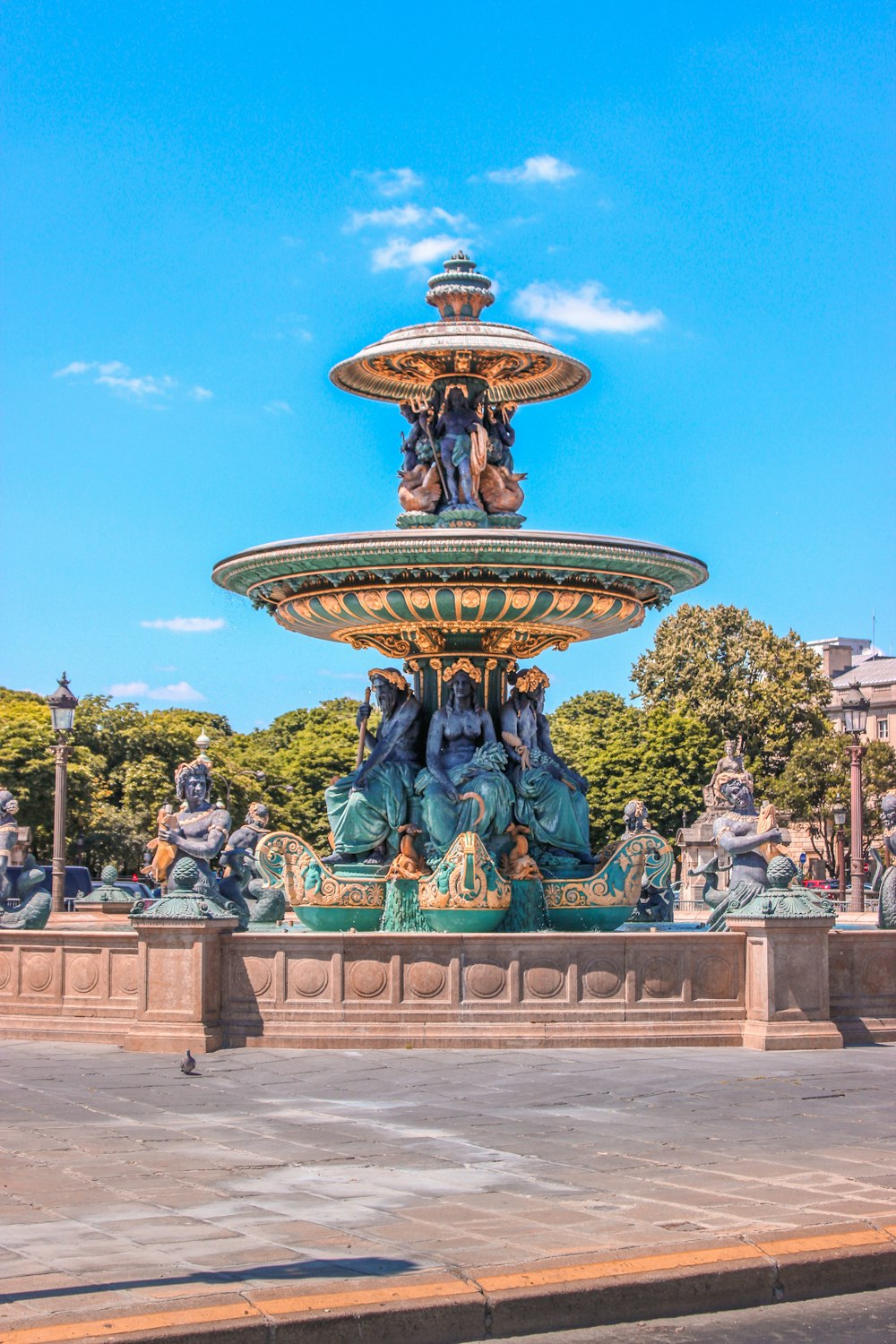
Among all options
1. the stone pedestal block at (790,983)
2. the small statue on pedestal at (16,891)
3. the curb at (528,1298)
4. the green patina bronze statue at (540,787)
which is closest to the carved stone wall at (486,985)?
the stone pedestal block at (790,983)

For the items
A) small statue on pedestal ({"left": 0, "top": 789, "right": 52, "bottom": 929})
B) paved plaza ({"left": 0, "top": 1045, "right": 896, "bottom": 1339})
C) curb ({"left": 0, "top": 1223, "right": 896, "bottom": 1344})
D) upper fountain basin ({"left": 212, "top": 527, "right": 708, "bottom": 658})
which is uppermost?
upper fountain basin ({"left": 212, "top": 527, "right": 708, "bottom": 658})

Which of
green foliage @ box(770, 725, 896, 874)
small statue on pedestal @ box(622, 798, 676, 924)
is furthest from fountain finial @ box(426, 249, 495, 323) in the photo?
green foliage @ box(770, 725, 896, 874)

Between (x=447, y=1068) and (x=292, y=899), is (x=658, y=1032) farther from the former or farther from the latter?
(x=292, y=899)

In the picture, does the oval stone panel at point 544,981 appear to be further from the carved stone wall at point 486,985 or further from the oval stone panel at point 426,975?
the oval stone panel at point 426,975

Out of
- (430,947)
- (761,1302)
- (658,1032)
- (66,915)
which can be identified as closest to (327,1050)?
(430,947)

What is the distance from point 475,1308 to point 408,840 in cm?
1051

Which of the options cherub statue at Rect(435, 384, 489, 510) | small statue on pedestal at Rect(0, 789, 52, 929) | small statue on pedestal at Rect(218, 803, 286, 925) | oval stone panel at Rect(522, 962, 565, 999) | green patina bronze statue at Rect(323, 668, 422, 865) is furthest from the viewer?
cherub statue at Rect(435, 384, 489, 510)

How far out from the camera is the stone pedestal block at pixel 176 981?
1306 centimetres

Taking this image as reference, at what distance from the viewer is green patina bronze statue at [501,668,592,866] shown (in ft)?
55.1

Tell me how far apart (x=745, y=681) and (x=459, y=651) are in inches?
2086

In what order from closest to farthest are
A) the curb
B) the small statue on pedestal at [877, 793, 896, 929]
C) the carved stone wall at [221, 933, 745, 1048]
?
the curb, the carved stone wall at [221, 933, 745, 1048], the small statue on pedestal at [877, 793, 896, 929]

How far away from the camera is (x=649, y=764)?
214ft

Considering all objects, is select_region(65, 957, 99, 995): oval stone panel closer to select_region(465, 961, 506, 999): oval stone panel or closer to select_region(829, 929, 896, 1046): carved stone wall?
select_region(465, 961, 506, 999): oval stone panel

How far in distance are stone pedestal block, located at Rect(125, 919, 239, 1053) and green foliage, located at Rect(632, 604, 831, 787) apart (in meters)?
56.0
